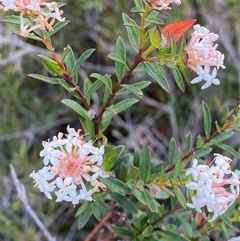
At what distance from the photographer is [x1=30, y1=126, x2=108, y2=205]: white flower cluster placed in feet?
3.07

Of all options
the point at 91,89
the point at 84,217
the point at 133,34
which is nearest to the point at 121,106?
the point at 91,89

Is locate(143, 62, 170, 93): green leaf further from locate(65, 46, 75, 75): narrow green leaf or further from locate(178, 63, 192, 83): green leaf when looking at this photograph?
locate(65, 46, 75, 75): narrow green leaf

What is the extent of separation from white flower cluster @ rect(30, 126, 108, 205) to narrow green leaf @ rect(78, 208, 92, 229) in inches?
8.5

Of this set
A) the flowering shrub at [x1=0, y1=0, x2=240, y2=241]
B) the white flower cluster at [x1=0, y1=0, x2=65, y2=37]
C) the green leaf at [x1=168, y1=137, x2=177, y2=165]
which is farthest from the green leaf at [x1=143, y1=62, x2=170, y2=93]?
the green leaf at [x1=168, y1=137, x2=177, y2=165]

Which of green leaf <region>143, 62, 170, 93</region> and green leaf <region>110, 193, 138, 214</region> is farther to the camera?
green leaf <region>110, 193, 138, 214</region>

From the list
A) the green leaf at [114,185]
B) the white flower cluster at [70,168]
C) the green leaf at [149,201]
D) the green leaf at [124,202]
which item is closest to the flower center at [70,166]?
the white flower cluster at [70,168]

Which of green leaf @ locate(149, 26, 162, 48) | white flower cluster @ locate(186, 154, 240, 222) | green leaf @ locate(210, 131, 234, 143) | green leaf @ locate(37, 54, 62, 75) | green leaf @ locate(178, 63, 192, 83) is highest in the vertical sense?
green leaf @ locate(149, 26, 162, 48)

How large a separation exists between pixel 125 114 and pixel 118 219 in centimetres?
127

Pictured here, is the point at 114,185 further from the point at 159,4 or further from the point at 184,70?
the point at 159,4

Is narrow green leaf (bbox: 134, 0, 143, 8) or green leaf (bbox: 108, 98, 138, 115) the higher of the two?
narrow green leaf (bbox: 134, 0, 143, 8)

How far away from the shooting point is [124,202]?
49.7 inches

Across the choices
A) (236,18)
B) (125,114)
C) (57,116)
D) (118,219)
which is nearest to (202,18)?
(236,18)

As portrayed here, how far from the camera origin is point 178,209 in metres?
1.24

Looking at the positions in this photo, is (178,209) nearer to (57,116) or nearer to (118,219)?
(118,219)
